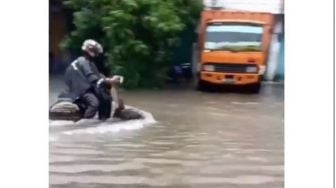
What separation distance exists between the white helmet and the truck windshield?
1.07 feet

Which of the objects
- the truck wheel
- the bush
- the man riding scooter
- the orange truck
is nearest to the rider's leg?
the man riding scooter

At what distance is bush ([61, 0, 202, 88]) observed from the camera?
4.43 metres

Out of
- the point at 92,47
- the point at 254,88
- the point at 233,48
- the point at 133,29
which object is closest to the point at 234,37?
the point at 233,48

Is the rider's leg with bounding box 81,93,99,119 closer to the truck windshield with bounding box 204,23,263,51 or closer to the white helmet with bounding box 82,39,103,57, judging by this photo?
the white helmet with bounding box 82,39,103,57

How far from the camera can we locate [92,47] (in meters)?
4.45

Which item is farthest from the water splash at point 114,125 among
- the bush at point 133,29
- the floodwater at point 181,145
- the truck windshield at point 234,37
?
the truck windshield at point 234,37

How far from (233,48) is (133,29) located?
0.32 m

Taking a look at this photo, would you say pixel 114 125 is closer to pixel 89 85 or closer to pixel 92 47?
pixel 89 85

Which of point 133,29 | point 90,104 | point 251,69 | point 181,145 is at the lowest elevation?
point 181,145

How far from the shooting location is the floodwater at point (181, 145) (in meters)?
4.40

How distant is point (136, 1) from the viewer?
443 cm
